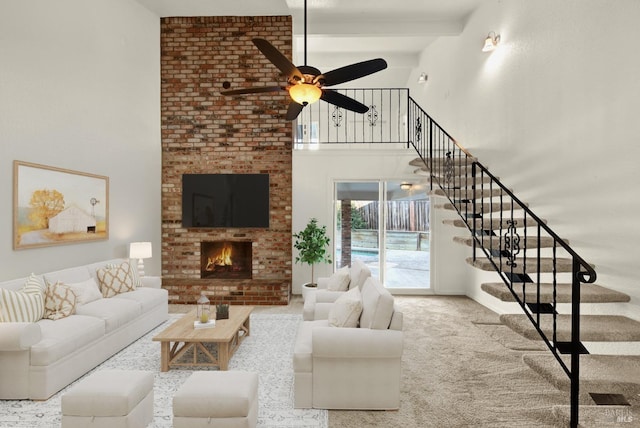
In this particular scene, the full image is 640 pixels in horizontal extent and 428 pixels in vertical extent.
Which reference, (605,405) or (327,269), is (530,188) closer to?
(605,405)

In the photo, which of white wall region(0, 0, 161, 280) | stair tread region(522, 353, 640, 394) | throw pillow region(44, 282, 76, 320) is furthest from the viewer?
white wall region(0, 0, 161, 280)

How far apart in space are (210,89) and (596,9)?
5597mm

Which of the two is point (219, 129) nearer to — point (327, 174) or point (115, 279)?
point (327, 174)

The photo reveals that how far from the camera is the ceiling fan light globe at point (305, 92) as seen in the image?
334 cm

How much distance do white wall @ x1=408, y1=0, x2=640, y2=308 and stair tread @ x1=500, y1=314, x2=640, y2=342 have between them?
30 cm

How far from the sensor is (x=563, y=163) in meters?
4.09

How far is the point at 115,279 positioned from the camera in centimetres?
489

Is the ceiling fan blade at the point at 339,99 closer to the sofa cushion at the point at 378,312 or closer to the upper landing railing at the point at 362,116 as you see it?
the sofa cushion at the point at 378,312

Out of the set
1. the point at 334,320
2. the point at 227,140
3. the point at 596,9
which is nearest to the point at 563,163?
the point at 596,9

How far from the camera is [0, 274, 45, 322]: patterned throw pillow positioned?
11.1 ft

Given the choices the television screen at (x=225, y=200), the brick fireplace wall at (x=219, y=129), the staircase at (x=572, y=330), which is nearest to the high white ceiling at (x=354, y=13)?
the brick fireplace wall at (x=219, y=129)

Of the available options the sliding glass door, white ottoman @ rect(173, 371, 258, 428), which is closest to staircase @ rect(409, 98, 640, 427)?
white ottoman @ rect(173, 371, 258, 428)

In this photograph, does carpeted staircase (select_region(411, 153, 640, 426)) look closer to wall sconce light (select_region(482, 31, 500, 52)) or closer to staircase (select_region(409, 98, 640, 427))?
staircase (select_region(409, 98, 640, 427))

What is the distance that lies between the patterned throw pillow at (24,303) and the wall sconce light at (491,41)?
6206 mm
